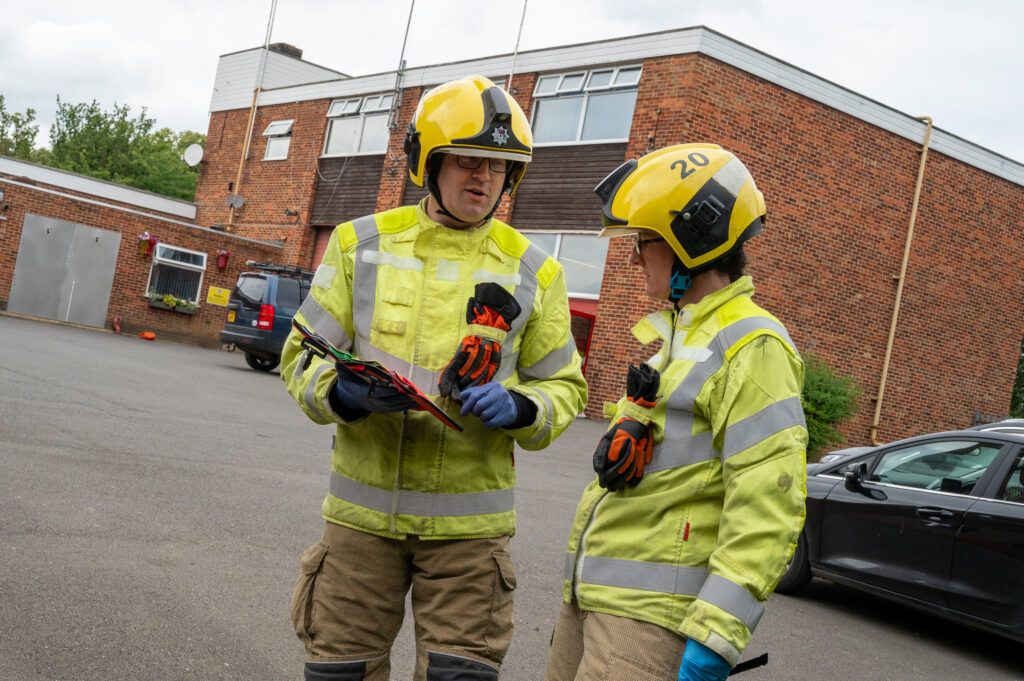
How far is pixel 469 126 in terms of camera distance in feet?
8.43

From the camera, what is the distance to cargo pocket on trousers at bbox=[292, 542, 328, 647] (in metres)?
2.54

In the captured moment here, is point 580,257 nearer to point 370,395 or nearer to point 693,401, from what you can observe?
point 370,395

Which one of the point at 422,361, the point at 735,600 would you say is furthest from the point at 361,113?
the point at 735,600

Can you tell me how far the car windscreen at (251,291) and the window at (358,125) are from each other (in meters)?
8.02

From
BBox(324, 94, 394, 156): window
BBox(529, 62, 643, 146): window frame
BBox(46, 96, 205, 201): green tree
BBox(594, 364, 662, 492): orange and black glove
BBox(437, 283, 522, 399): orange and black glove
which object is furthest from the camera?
BBox(46, 96, 205, 201): green tree

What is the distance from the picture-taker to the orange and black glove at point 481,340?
2.45 m

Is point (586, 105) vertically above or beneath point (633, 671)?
above

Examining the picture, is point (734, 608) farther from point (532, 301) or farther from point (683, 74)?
point (683, 74)

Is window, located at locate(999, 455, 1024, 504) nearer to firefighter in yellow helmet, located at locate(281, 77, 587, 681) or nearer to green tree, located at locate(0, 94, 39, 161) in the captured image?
firefighter in yellow helmet, located at locate(281, 77, 587, 681)

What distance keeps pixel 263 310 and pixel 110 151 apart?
42057 millimetres

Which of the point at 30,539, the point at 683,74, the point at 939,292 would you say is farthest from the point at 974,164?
the point at 30,539

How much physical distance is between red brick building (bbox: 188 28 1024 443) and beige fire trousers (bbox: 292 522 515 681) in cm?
1472

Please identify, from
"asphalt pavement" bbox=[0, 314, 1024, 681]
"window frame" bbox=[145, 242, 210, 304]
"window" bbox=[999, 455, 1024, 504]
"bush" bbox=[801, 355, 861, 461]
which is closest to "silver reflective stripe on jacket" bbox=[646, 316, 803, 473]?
"asphalt pavement" bbox=[0, 314, 1024, 681]

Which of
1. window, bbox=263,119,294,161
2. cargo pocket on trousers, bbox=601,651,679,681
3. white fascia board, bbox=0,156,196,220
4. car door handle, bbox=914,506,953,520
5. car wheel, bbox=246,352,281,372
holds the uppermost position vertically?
window, bbox=263,119,294,161
